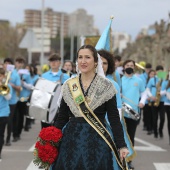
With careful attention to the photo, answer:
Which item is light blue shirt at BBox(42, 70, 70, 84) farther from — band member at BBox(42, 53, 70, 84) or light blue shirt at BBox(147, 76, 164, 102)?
light blue shirt at BBox(147, 76, 164, 102)

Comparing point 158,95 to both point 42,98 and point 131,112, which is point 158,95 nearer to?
point 42,98

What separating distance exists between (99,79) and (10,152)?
6125 millimetres

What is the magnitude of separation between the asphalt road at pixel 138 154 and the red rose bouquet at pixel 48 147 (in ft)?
12.7

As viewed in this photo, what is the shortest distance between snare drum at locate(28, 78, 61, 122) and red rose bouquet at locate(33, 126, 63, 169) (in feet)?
15.7

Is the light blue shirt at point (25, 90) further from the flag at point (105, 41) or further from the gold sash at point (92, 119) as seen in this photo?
the gold sash at point (92, 119)

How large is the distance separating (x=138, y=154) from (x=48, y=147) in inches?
244

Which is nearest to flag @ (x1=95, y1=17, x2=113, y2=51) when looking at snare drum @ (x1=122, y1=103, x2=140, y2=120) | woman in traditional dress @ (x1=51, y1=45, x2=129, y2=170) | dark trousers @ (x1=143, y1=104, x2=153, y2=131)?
snare drum @ (x1=122, y1=103, x2=140, y2=120)

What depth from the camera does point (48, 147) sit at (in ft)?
18.2

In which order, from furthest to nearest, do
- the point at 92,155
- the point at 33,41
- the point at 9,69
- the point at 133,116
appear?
1. the point at 33,41
2. the point at 9,69
3. the point at 133,116
4. the point at 92,155

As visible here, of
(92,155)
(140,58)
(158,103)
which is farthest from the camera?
(140,58)

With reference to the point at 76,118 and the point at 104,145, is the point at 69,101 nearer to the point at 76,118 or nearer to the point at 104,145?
the point at 76,118

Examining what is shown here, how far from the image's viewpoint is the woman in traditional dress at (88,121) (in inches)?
216

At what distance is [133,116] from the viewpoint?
391 inches

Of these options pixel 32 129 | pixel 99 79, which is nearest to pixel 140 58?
pixel 32 129
